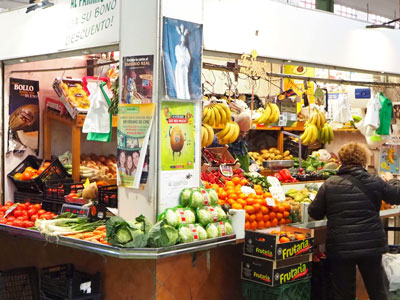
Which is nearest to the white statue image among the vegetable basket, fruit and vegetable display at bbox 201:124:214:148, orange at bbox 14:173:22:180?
fruit and vegetable display at bbox 201:124:214:148

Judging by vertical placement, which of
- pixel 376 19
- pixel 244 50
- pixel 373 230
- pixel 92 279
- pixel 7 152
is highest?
pixel 376 19

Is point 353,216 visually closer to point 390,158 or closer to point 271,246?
point 271,246

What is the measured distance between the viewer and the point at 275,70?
1116 centimetres

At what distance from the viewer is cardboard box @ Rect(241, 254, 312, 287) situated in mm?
A: 5062

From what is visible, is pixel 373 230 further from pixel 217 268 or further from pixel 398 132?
pixel 398 132

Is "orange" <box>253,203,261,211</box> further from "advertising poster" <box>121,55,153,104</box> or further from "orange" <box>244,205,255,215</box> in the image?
"advertising poster" <box>121,55,153,104</box>

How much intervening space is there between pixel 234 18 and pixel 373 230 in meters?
2.37

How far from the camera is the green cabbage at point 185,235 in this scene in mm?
4773

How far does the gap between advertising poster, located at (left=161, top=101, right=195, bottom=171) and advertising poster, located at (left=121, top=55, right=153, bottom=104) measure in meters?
0.19

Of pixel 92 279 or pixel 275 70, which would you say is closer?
pixel 92 279

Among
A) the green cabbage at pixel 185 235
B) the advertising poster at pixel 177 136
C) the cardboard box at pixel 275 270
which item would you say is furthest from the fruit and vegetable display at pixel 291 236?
the advertising poster at pixel 177 136

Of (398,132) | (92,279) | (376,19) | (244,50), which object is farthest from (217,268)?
(376,19)

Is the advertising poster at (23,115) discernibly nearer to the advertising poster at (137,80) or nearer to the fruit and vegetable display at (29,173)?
the fruit and vegetable display at (29,173)

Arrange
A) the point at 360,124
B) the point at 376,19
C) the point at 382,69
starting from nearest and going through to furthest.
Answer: the point at 382,69 < the point at 360,124 < the point at 376,19
